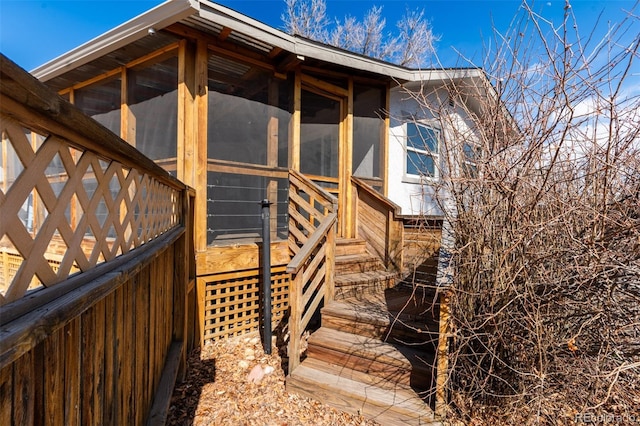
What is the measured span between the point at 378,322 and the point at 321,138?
3.18 meters

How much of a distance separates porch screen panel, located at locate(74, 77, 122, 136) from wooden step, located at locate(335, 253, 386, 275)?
3.80 m

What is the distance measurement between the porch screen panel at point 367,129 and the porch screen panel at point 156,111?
2.88m

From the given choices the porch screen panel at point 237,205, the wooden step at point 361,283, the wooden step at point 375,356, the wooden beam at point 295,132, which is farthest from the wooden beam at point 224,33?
the wooden step at point 375,356

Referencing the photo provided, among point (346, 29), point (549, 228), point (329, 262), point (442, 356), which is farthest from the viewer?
point (346, 29)

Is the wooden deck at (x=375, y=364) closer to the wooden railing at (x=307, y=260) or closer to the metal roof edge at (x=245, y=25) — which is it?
the wooden railing at (x=307, y=260)

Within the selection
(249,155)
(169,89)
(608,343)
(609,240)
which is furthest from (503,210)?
(169,89)

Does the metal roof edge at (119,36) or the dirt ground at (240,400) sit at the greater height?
the metal roof edge at (119,36)

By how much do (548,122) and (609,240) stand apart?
33.4 inches

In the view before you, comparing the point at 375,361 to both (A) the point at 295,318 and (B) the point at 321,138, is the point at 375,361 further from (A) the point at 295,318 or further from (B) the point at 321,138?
(B) the point at 321,138

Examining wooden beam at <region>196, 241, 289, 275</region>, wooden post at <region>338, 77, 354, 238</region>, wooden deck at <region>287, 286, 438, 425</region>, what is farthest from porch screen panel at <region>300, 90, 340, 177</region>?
wooden deck at <region>287, 286, 438, 425</region>

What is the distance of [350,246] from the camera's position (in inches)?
189

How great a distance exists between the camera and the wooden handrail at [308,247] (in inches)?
109

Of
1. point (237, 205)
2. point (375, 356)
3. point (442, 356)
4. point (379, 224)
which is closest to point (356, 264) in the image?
point (379, 224)

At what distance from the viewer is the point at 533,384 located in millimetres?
2262
